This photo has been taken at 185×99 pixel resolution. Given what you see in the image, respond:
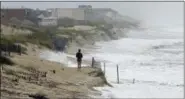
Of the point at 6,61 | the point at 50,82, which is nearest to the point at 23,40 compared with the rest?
the point at 6,61

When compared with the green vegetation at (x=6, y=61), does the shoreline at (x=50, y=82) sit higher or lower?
lower

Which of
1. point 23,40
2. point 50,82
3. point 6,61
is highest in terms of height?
point 23,40

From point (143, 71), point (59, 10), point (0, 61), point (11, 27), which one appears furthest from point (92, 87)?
point (59, 10)

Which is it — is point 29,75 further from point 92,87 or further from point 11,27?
point 11,27

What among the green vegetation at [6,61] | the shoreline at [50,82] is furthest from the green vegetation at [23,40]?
the green vegetation at [6,61]

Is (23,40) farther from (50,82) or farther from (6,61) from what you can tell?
(50,82)

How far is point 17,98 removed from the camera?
12852 millimetres

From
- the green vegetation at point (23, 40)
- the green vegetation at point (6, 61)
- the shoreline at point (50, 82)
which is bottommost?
the shoreline at point (50, 82)

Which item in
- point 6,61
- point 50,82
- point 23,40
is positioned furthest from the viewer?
point 23,40

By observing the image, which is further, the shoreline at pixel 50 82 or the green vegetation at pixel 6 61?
the green vegetation at pixel 6 61

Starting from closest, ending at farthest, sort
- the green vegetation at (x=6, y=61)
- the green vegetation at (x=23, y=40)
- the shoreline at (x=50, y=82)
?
the shoreline at (x=50, y=82)
the green vegetation at (x=6, y=61)
the green vegetation at (x=23, y=40)

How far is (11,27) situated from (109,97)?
1073 inches

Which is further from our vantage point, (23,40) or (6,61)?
(23,40)

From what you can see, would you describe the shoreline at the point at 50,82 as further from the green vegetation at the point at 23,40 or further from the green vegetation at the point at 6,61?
the green vegetation at the point at 23,40
